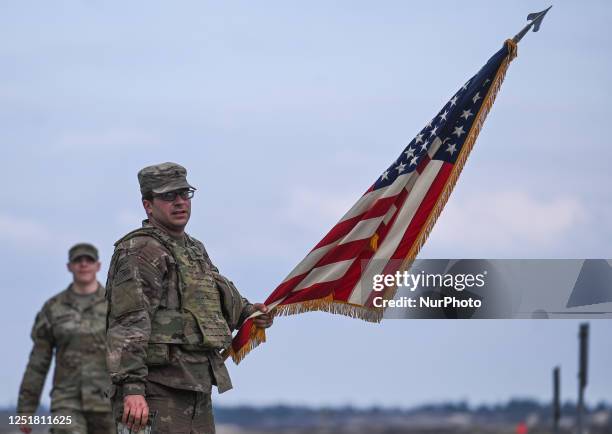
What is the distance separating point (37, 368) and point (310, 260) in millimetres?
4453

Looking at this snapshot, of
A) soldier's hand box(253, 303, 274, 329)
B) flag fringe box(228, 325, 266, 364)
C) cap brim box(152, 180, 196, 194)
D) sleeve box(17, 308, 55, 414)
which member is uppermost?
cap brim box(152, 180, 196, 194)

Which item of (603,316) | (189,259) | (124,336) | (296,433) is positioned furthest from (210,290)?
(296,433)

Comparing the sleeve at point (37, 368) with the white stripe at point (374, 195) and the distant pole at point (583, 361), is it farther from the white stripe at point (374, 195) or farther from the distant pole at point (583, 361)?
the distant pole at point (583, 361)

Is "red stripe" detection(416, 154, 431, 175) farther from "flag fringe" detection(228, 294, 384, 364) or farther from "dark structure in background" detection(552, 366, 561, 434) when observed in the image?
"dark structure in background" detection(552, 366, 561, 434)

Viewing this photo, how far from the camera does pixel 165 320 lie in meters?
10.2

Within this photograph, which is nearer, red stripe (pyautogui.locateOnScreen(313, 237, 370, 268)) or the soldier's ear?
the soldier's ear

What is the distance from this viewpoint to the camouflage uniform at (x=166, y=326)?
388 inches

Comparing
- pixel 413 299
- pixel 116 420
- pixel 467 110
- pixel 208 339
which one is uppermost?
pixel 467 110

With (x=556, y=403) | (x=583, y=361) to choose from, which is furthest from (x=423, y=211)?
(x=556, y=403)

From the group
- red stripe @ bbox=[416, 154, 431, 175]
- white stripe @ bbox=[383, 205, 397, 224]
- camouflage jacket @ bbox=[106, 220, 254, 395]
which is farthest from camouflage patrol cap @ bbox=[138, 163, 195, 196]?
red stripe @ bbox=[416, 154, 431, 175]

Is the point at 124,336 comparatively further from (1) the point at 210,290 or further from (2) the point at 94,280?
(2) the point at 94,280

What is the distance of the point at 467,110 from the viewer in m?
12.5

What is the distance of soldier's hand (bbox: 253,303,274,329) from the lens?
36.6 ft

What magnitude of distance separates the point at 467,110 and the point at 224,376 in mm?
3574
